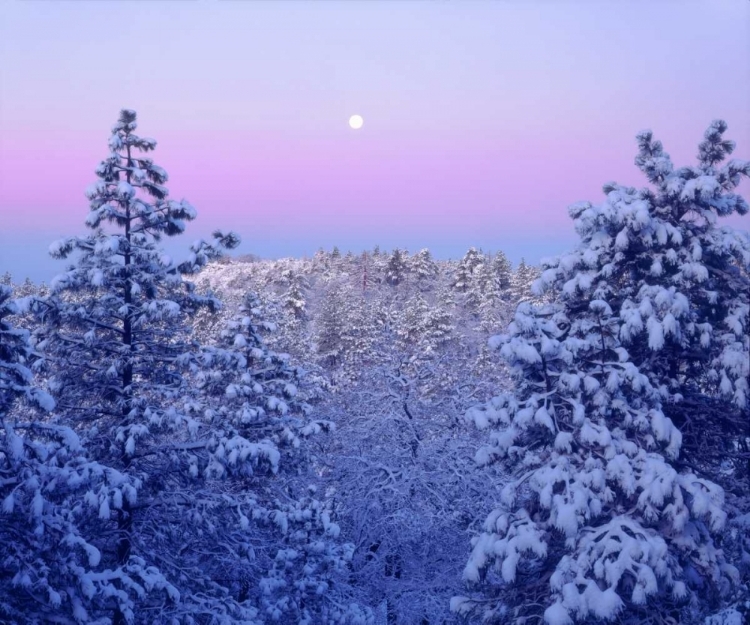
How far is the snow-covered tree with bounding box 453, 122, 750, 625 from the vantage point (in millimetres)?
7160

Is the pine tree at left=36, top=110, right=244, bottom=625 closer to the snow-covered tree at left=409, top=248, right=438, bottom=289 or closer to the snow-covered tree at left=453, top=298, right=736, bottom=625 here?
the snow-covered tree at left=453, top=298, right=736, bottom=625

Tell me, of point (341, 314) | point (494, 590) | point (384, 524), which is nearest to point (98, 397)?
point (494, 590)

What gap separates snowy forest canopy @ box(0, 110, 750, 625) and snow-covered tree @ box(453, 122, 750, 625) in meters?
0.03

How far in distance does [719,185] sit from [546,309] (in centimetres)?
282

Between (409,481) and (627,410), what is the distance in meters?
9.61

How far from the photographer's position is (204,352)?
1134 centimetres

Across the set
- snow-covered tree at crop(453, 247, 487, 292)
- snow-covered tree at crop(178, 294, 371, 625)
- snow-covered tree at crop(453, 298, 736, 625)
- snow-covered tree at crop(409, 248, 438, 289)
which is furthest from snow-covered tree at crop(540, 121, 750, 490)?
snow-covered tree at crop(409, 248, 438, 289)

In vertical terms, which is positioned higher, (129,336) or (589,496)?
(129,336)

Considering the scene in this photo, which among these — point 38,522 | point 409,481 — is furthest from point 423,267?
point 38,522

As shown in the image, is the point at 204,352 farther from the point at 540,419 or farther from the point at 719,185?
the point at 719,185

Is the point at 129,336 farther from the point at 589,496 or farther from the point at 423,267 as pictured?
the point at 423,267

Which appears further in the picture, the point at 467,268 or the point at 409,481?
the point at 467,268

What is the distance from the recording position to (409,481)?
16.5 m

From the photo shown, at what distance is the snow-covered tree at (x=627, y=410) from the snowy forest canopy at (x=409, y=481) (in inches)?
1.3
